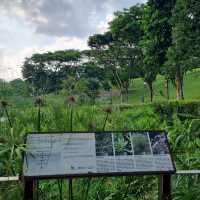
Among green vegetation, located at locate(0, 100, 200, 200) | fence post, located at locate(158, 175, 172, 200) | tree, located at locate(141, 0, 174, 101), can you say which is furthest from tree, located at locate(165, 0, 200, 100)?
fence post, located at locate(158, 175, 172, 200)

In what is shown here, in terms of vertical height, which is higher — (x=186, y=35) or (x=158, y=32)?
(x=158, y=32)

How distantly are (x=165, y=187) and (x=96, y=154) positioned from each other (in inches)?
22.3

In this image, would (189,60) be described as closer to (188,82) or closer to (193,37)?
(193,37)

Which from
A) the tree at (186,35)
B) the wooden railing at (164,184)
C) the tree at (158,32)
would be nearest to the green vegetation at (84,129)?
the wooden railing at (164,184)

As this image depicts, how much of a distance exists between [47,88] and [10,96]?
1.68ft

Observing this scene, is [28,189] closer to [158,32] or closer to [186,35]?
[186,35]

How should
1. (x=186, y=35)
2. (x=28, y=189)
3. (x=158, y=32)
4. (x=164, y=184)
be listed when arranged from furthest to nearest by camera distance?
(x=158, y=32) → (x=186, y=35) → (x=164, y=184) → (x=28, y=189)

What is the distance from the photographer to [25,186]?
3.46 metres

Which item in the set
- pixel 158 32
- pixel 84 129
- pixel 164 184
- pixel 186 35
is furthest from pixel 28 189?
pixel 158 32

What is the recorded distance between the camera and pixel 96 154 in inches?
138

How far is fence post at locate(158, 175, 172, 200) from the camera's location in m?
3.62

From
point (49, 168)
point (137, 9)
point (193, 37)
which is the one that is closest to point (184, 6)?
point (193, 37)

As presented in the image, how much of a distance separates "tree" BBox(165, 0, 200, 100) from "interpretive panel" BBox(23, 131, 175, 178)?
2107 cm

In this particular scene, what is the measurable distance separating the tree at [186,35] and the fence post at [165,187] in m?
21.0
